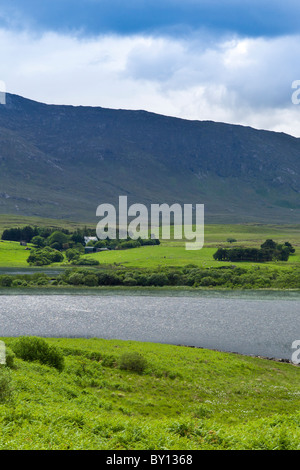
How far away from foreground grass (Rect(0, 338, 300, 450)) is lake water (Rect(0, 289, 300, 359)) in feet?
36.0

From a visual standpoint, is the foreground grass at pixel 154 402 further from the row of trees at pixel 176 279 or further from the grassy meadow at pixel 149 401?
the row of trees at pixel 176 279

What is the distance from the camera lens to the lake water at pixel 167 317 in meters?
Result: 64.3

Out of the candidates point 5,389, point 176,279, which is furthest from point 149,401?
point 176,279

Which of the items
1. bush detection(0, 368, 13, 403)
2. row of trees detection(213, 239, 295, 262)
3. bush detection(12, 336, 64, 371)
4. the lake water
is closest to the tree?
row of trees detection(213, 239, 295, 262)

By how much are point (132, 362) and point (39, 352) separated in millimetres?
9484

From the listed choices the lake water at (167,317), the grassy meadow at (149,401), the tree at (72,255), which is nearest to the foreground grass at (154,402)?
Answer: the grassy meadow at (149,401)

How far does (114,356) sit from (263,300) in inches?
2486

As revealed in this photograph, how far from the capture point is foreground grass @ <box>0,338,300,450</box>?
662 inches

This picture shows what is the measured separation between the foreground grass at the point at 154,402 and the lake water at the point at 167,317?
1098 centimetres

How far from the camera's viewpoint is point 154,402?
33344 millimetres

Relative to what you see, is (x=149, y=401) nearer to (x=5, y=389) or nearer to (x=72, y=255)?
(x=5, y=389)

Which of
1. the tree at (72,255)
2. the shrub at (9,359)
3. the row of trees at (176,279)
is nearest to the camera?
the shrub at (9,359)

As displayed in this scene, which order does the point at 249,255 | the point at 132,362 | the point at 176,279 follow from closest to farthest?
the point at 132,362, the point at 176,279, the point at 249,255
